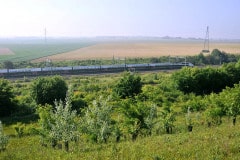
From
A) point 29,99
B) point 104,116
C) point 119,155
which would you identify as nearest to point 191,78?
point 29,99

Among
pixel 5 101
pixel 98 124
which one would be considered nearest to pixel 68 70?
pixel 5 101

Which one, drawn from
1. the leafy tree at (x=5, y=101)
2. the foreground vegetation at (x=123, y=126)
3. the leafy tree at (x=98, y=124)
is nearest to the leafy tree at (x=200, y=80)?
the foreground vegetation at (x=123, y=126)

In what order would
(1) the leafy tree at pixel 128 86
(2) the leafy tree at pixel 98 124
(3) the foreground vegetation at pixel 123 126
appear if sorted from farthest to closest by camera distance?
(1) the leafy tree at pixel 128 86
(2) the leafy tree at pixel 98 124
(3) the foreground vegetation at pixel 123 126

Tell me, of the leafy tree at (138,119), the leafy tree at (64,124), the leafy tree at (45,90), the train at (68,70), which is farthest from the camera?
the train at (68,70)

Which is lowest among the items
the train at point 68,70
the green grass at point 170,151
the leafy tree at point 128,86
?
the train at point 68,70

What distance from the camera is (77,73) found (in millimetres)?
81688

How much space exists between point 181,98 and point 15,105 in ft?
68.4

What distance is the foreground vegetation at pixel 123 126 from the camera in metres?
16.5

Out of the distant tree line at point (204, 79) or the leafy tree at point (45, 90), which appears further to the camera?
the distant tree line at point (204, 79)

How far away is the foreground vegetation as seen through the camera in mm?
16453

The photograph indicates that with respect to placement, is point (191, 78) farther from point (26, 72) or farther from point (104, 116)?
point (26, 72)

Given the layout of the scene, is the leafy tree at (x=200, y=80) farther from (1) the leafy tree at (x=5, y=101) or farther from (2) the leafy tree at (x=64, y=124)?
(2) the leafy tree at (x=64, y=124)

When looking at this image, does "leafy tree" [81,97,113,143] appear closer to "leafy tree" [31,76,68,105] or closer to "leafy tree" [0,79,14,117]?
"leafy tree" [0,79,14,117]

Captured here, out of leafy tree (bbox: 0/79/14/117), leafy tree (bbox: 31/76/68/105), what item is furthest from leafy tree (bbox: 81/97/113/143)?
leafy tree (bbox: 31/76/68/105)
